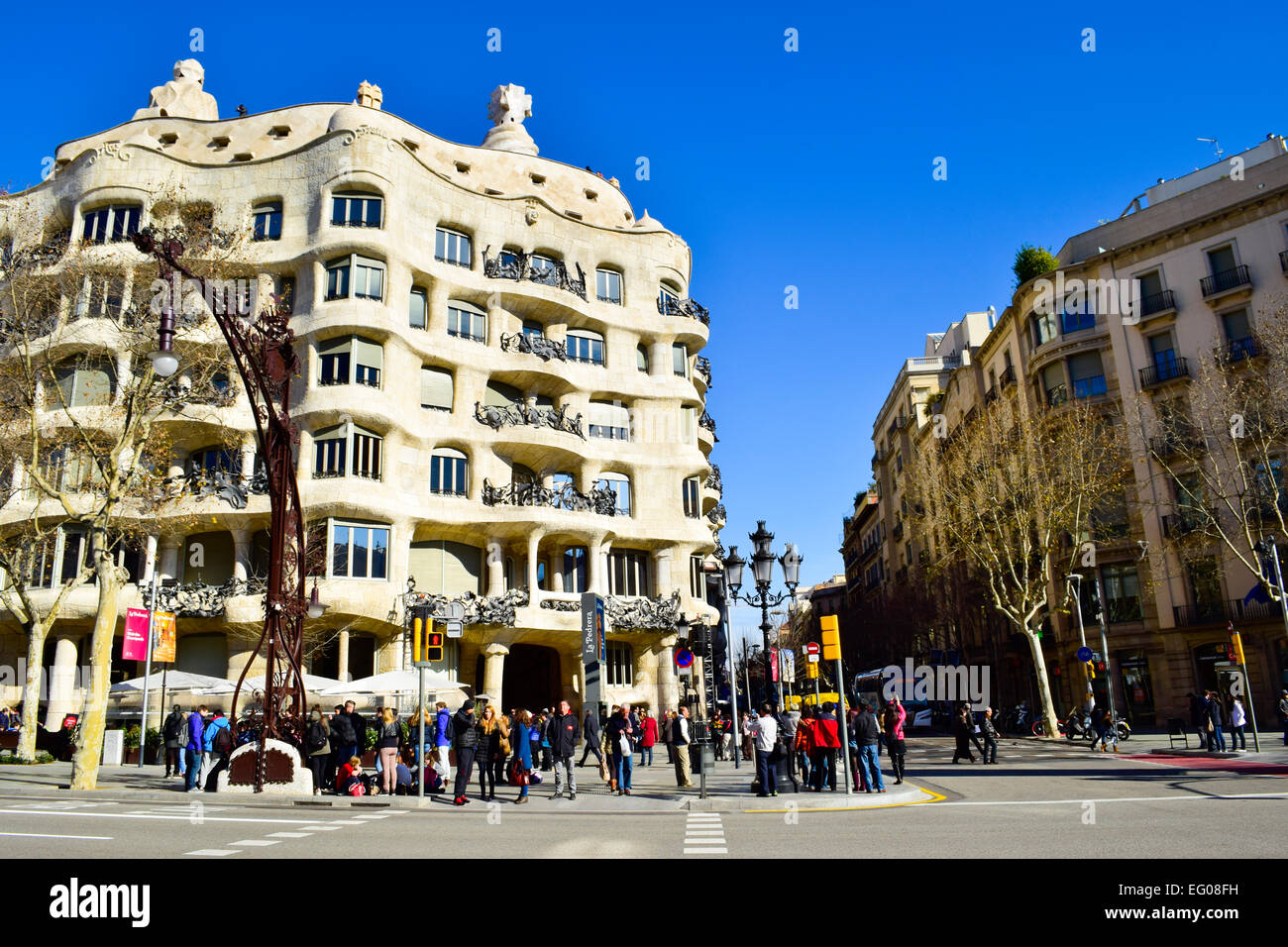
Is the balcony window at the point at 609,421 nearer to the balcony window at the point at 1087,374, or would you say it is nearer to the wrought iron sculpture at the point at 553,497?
the wrought iron sculpture at the point at 553,497

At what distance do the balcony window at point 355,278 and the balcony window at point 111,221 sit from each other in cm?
771

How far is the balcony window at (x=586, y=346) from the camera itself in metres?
38.6

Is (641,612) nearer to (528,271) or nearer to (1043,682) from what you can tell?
(528,271)

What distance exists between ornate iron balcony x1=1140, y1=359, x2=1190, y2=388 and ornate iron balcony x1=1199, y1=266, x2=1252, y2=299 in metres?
3.08

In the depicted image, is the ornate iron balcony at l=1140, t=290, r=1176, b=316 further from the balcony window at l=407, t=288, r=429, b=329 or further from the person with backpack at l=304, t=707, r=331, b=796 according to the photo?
the person with backpack at l=304, t=707, r=331, b=796

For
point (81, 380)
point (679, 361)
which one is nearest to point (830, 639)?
point (679, 361)

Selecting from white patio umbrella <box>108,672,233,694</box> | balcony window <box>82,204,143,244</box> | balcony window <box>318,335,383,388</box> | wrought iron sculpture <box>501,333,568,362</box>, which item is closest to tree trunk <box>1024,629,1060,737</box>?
wrought iron sculpture <box>501,333,568,362</box>

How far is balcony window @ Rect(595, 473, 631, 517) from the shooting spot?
123 ft

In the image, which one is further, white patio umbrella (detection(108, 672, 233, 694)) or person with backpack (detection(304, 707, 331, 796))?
white patio umbrella (detection(108, 672, 233, 694))

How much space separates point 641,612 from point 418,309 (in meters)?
14.7

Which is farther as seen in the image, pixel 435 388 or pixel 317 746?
pixel 435 388

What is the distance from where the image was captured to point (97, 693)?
19125 millimetres

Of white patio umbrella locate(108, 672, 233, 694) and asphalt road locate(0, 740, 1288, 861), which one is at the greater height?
white patio umbrella locate(108, 672, 233, 694)

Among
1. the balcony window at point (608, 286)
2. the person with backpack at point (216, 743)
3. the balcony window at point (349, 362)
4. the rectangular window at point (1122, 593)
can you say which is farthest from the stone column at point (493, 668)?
the rectangular window at point (1122, 593)
